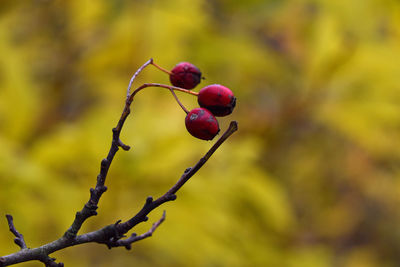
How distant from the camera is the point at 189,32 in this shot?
246cm

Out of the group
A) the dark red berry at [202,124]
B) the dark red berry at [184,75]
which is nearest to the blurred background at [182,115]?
the dark red berry at [184,75]

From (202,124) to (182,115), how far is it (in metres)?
1.49

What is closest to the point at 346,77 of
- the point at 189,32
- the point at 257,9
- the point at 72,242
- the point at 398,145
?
the point at 257,9

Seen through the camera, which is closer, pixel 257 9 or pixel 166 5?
pixel 257 9

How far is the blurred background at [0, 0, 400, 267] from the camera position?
5.65 ft

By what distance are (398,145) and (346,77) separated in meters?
1.13

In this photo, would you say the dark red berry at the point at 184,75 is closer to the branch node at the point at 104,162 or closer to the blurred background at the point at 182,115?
the branch node at the point at 104,162

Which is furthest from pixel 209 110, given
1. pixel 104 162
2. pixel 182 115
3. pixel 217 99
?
pixel 182 115

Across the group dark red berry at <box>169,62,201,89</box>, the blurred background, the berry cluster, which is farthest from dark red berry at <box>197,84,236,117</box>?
the blurred background

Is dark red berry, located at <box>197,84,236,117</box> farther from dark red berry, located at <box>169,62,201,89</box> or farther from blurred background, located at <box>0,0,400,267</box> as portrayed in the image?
blurred background, located at <box>0,0,400,267</box>

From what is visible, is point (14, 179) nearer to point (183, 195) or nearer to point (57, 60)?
point (183, 195)

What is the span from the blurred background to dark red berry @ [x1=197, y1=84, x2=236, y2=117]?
853 mm

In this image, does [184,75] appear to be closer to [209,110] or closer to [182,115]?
[209,110]

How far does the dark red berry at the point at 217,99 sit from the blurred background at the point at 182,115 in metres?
0.85
